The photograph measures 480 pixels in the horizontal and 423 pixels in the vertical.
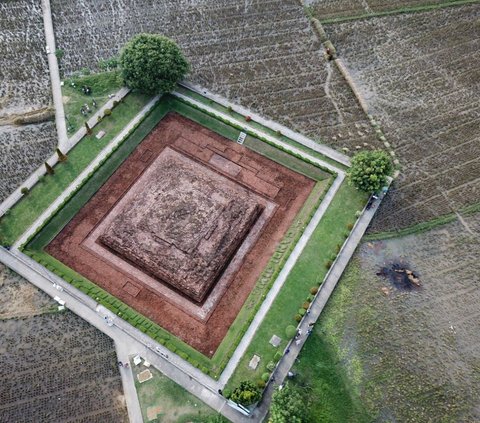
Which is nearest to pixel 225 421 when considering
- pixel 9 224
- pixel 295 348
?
pixel 295 348

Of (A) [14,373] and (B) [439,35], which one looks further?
(B) [439,35]

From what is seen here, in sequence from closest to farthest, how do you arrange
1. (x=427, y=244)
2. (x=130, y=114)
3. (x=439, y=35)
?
(x=427, y=244) → (x=130, y=114) → (x=439, y=35)

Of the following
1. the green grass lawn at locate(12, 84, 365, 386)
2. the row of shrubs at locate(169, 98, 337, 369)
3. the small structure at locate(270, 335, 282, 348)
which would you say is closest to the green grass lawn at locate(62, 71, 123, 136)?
the green grass lawn at locate(12, 84, 365, 386)

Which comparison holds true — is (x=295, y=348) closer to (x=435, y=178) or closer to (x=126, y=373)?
(x=126, y=373)

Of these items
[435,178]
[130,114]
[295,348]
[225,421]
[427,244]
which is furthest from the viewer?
[130,114]

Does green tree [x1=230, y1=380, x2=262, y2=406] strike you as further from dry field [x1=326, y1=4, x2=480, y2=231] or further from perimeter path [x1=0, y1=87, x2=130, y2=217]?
perimeter path [x1=0, y1=87, x2=130, y2=217]

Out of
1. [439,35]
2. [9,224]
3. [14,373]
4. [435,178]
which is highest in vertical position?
A: [439,35]
